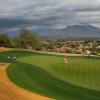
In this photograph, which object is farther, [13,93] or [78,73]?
[78,73]

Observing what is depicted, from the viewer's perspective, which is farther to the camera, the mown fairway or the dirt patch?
the mown fairway

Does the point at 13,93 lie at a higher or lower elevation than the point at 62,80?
higher

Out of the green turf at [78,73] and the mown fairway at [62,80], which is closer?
the mown fairway at [62,80]

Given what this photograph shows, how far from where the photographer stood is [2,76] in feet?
89.7

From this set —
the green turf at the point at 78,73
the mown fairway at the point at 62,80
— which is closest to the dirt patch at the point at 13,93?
the mown fairway at the point at 62,80

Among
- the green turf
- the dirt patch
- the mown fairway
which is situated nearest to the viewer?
the dirt patch

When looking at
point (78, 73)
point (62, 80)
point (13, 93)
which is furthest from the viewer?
point (78, 73)

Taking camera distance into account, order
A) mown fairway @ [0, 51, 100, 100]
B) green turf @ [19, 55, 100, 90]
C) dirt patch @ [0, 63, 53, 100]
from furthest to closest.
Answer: green turf @ [19, 55, 100, 90], mown fairway @ [0, 51, 100, 100], dirt patch @ [0, 63, 53, 100]

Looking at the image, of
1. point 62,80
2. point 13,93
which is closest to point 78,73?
point 62,80

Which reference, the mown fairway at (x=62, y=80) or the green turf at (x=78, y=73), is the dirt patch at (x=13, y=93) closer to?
the mown fairway at (x=62, y=80)

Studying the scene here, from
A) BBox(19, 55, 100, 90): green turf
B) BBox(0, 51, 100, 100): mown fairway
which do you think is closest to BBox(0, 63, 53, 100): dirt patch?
BBox(0, 51, 100, 100): mown fairway

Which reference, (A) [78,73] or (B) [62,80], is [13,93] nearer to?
(B) [62,80]

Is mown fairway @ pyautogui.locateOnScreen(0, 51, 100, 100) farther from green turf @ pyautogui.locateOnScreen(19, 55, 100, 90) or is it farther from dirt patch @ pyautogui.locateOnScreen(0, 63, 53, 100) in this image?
dirt patch @ pyautogui.locateOnScreen(0, 63, 53, 100)

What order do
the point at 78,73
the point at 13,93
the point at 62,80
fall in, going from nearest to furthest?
1. the point at 13,93
2. the point at 62,80
3. the point at 78,73
